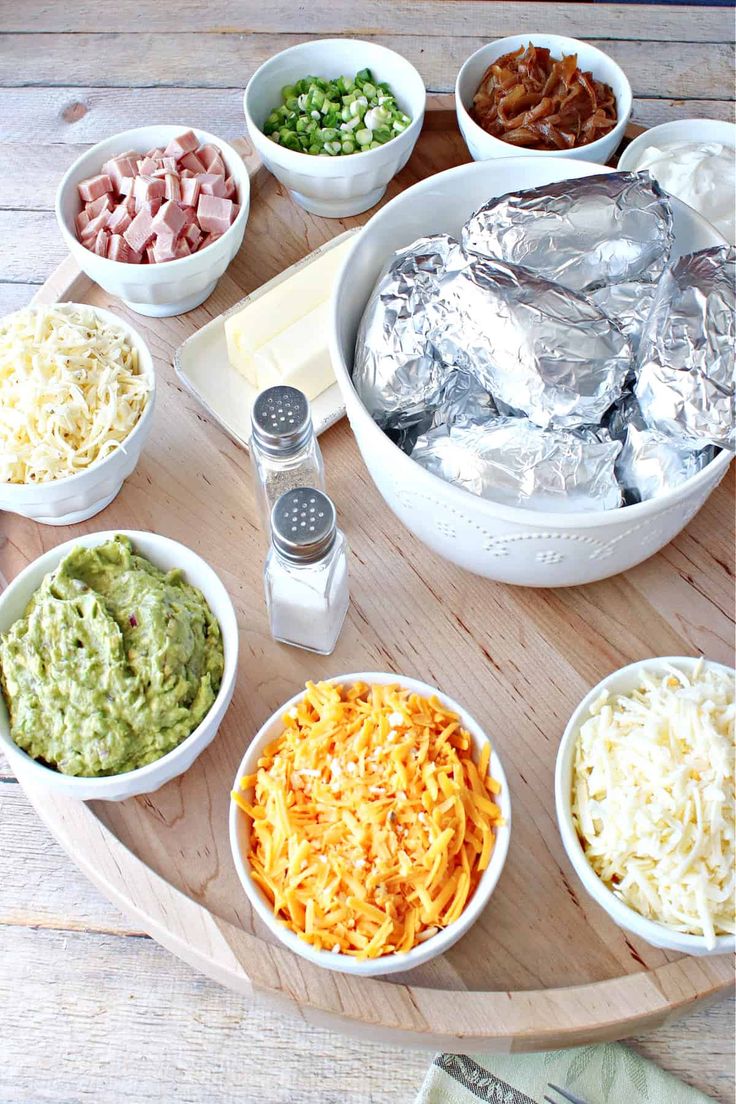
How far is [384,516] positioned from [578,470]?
34cm

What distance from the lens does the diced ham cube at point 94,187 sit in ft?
5.00

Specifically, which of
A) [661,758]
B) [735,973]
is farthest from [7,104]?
[735,973]

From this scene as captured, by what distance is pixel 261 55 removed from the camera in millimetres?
2248

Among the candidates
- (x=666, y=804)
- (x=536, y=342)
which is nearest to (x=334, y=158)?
(x=536, y=342)

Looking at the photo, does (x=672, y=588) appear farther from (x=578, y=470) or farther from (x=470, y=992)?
(x=470, y=992)

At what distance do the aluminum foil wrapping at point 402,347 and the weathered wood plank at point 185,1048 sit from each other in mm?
781

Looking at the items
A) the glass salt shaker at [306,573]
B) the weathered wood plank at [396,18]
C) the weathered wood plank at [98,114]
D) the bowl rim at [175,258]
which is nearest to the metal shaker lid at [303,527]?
the glass salt shaker at [306,573]

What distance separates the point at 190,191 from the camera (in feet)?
4.95

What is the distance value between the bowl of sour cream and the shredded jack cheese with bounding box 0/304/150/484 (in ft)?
2.86

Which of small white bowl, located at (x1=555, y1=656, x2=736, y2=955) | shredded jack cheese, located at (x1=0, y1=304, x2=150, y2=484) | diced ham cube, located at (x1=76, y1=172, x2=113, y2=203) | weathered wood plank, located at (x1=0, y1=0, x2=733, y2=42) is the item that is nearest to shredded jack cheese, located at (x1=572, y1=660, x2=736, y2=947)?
small white bowl, located at (x1=555, y1=656, x2=736, y2=955)

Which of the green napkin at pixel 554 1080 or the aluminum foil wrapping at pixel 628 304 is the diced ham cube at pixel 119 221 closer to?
the aluminum foil wrapping at pixel 628 304

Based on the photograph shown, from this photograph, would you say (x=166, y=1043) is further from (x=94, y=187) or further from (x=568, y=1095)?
(x=94, y=187)

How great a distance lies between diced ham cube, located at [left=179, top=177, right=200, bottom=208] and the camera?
1510mm

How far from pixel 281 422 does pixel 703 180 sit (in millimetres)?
819
